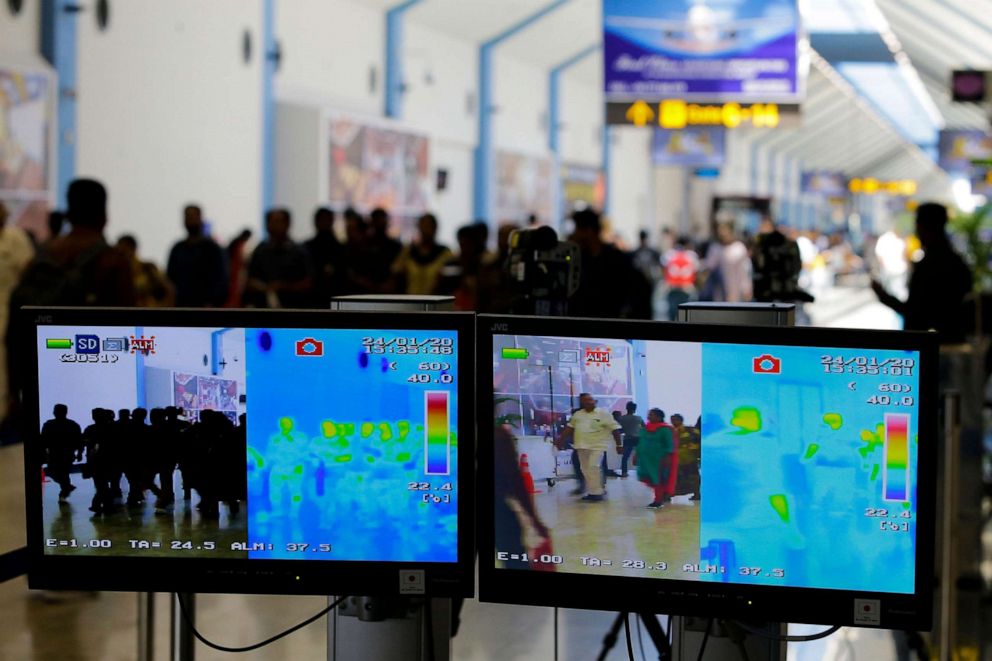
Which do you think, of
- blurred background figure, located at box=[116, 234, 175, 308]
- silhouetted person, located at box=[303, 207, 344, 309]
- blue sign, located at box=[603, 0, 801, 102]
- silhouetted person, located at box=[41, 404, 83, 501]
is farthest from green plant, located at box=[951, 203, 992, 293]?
silhouetted person, located at box=[41, 404, 83, 501]

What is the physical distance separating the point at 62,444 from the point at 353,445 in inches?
20.2

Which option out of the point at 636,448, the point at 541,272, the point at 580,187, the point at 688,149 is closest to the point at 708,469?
the point at 636,448

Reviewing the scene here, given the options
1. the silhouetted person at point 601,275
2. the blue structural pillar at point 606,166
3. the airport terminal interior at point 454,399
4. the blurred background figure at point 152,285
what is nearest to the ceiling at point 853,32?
the blue structural pillar at point 606,166

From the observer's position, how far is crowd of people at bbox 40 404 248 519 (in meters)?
2.57

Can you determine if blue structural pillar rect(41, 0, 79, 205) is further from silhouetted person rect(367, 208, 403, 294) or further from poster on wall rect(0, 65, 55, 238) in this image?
A: silhouetted person rect(367, 208, 403, 294)

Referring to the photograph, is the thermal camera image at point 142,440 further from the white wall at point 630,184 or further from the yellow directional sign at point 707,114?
the white wall at point 630,184

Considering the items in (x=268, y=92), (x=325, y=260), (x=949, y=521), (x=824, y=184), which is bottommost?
(x=949, y=521)

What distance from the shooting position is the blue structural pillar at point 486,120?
85.0 feet

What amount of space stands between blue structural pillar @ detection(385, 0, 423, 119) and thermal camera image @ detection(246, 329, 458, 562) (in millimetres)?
19538

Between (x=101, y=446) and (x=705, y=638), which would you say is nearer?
(x=101, y=446)

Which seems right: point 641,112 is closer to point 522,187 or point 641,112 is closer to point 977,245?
point 977,245

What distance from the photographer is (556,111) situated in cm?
3041

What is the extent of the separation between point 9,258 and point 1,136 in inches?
141

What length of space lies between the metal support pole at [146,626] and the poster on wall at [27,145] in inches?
332
